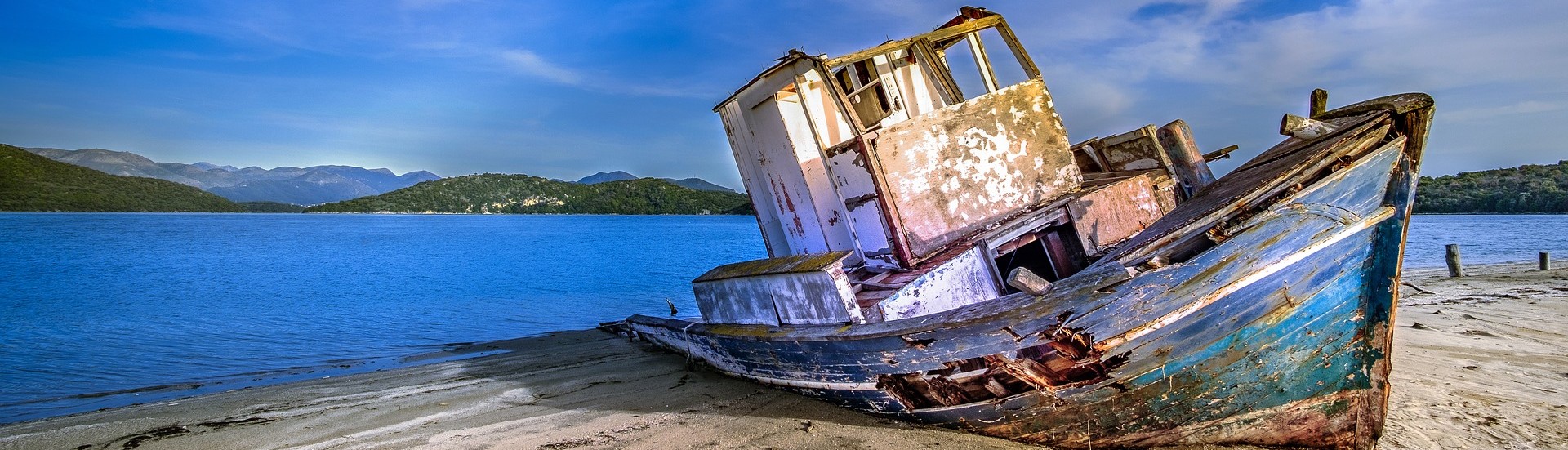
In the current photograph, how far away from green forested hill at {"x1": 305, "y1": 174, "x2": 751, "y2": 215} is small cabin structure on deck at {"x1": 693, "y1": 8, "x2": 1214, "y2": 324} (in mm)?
152229

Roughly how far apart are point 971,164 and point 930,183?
361mm

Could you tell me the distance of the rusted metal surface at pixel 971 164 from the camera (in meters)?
5.49

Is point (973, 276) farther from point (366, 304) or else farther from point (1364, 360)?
point (366, 304)

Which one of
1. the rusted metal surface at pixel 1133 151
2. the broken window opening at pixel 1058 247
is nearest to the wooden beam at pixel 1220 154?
the rusted metal surface at pixel 1133 151

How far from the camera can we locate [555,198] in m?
163

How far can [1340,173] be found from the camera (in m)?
3.94

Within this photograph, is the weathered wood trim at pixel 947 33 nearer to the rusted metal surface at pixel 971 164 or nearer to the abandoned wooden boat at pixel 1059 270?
the abandoned wooden boat at pixel 1059 270

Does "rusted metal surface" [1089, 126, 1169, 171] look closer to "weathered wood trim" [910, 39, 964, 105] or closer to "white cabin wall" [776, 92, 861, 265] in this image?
"weathered wood trim" [910, 39, 964, 105]

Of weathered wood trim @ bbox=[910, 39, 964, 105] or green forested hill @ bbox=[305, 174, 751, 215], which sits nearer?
weathered wood trim @ bbox=[910, 39, 964, 105]

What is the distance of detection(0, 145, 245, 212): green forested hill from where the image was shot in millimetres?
119000

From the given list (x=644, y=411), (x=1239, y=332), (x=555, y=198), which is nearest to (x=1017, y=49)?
(x=1239, y=332)

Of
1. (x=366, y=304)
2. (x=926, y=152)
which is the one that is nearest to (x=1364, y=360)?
(x=926, y=152)

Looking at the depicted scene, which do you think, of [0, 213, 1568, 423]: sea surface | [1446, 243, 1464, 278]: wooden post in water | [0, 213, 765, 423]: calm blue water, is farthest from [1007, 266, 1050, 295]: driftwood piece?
[1446, 243, 1464, 278]: wooden post in water

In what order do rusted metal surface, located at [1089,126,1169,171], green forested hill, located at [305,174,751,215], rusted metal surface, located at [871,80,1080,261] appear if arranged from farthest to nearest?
green forested hill, located at [305,174,751,215], rusted metal surface, located at [1089,126,1169,171], rusted metal surface, located at [871,80,1080,261]
